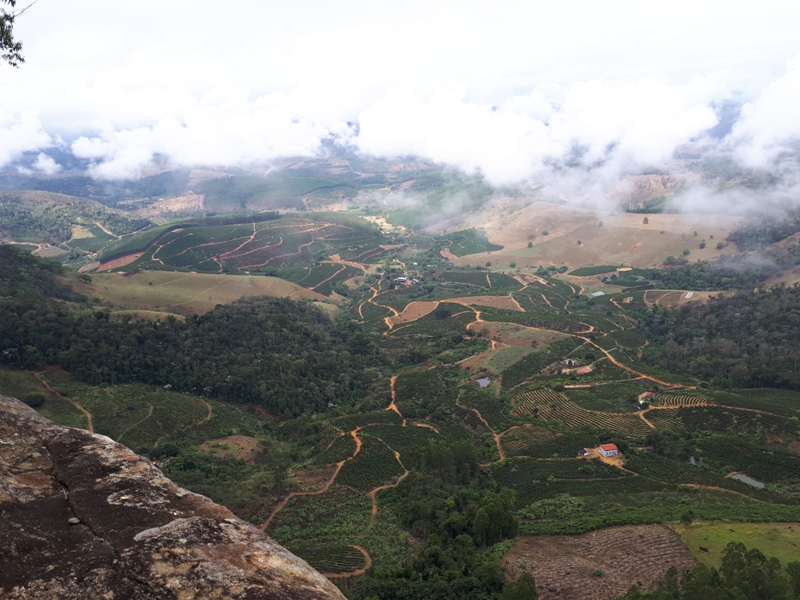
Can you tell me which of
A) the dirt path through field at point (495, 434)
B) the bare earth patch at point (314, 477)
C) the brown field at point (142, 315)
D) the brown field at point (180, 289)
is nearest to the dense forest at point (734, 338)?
the dirt path through field at point (495, 434)

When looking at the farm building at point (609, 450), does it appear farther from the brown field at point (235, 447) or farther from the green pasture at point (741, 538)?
the brown field at point (235, 447)

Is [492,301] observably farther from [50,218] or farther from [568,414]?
[50,218]

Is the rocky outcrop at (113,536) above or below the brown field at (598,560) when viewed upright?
above

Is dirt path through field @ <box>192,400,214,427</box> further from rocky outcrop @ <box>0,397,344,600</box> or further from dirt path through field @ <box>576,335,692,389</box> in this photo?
dirt path through field @ <box>576,335,692,389</box>

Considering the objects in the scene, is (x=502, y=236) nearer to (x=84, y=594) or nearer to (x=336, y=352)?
(x=336, y=352)

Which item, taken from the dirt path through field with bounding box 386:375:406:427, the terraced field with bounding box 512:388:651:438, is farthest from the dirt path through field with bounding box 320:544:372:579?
the terraced field with bounding box 512:388:651:438

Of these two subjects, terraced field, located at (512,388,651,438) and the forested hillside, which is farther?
the forested hillside
